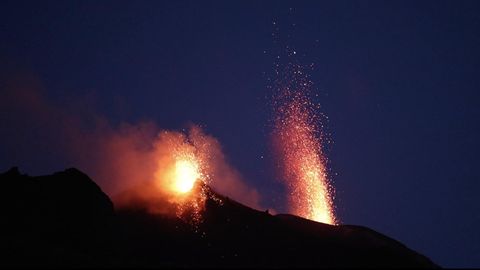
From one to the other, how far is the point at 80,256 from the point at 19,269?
155 inches

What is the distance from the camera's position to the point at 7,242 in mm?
35281

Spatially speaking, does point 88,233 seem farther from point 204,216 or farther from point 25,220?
point 204,216

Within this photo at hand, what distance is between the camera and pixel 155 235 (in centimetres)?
5119

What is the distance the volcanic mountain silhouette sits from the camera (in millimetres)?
38094

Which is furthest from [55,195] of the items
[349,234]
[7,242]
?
[349,234]

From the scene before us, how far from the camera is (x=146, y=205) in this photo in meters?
60.7

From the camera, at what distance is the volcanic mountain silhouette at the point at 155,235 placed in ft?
125

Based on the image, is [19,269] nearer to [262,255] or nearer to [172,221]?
[262,255]

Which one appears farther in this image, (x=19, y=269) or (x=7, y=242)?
(x=7, y=242)

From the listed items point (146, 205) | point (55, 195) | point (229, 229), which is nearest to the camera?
point (55, 195)

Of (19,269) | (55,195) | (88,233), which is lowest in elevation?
(19,269)

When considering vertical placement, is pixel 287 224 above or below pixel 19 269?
above

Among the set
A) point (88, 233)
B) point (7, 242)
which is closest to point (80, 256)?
point (7, 242)

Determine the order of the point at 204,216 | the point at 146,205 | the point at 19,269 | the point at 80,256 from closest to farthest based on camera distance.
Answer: the point at 19,269 < the point at 80,256 < the point at 204,216 < the point at 146,205
